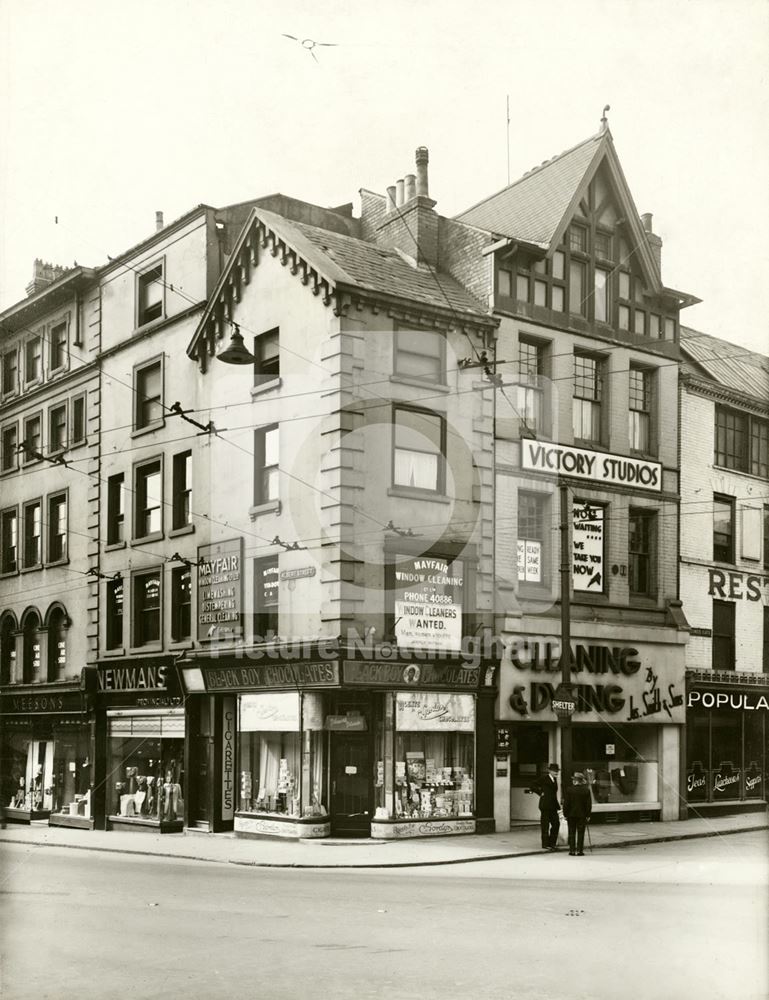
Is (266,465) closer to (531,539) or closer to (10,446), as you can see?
(531,539)

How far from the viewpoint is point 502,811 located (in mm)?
25422

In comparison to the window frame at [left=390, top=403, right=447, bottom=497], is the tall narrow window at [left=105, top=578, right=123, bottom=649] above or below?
below

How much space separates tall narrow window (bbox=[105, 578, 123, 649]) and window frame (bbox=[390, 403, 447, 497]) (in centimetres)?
982

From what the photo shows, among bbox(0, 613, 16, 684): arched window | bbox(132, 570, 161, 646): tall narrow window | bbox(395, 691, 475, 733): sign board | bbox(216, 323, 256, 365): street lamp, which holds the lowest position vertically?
bbox(395, 691, 475, 733): sign board

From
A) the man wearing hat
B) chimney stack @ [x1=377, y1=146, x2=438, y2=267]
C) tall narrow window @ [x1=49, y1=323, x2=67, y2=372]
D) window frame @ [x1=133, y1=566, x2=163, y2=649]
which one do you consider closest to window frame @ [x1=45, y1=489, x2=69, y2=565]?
window frame @ [x1=133, y1=566, x2=163, y2=649]

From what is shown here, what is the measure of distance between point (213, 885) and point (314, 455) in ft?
32.4

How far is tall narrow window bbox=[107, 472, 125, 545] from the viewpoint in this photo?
30.7 metres

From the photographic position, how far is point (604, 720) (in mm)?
27375

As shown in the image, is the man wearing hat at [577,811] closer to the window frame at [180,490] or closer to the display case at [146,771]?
the display case at [146,771]

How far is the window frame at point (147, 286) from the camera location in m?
29.5

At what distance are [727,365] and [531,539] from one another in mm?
8561

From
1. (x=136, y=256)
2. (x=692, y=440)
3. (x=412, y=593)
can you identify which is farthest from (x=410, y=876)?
(x=136, y=256)

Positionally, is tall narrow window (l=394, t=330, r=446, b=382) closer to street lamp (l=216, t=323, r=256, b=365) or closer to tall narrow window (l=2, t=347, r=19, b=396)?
street lamp (l=216, t=323, r=256, b=365)

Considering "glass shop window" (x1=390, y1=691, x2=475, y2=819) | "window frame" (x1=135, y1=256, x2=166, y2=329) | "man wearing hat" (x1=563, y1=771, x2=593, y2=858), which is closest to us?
"man wearing hat" (x1=563, y1=771, x2=593, y2=858)
